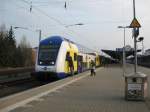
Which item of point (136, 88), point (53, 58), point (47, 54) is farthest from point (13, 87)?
point (136, 88)

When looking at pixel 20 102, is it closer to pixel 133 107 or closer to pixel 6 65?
pixel 133 107

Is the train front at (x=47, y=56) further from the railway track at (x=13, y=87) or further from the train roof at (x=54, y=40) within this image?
the railway track at (x=13, y=87)

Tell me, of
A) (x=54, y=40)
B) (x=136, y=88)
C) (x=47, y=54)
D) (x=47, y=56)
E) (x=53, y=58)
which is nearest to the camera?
(x=136, y=88)

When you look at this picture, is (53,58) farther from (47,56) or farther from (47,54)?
(47,54)

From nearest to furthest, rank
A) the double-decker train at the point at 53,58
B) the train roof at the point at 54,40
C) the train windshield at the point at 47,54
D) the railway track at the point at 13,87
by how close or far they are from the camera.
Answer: the railway track at the point at 13,87 → the double-decker train at the point at 53,58 → the train windshield at the point at 47,54 → the train roof at the point at 54,40

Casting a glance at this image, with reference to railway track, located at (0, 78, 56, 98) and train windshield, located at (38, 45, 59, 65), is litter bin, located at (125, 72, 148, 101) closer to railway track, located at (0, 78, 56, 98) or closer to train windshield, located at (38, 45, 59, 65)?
railway track, located at (0, 78, 56, 98)

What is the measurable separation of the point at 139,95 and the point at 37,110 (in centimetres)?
460

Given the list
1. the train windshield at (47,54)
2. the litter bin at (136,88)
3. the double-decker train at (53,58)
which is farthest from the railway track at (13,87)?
the litter bin at (136,88)

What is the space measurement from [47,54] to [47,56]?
0.20 m

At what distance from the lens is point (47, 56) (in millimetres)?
29812

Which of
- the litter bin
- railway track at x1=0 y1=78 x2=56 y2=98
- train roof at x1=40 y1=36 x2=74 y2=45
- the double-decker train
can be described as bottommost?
railway track at x1=0 y1=78 x2=56 y2=98

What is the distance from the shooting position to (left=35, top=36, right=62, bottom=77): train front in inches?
1145

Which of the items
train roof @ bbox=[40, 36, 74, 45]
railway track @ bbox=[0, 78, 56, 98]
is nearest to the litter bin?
railway track @ bbox=[0, 78, 56, 98]

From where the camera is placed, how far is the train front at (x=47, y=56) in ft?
95.5
